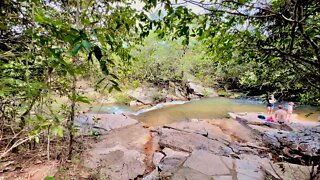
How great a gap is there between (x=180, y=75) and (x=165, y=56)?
2200 mm

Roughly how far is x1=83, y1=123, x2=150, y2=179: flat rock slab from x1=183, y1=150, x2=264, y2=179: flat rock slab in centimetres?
102

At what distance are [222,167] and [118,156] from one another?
2065 millimetres

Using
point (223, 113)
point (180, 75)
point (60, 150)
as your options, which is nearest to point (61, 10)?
point (60, 150)

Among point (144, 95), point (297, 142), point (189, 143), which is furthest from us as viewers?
point (144, 95)

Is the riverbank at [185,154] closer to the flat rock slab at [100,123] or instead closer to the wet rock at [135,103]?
the flat rock slab at [100,123]

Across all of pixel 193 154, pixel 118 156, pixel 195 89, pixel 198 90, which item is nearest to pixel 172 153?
pixel 193 154

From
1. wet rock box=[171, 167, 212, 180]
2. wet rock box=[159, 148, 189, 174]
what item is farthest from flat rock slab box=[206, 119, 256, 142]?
wet rock box=[171, 167, 212, 180]

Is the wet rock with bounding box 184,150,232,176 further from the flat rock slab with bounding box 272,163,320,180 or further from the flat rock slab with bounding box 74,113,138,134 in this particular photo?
the flat rock slab with bounding box 74,113,138,134

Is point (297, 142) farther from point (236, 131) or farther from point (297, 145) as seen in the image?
point (236, 131)

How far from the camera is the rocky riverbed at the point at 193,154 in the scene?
3.29 metres

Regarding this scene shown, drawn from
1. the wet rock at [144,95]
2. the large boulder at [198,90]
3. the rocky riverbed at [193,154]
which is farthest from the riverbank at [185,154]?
the large boulder at [198,90]

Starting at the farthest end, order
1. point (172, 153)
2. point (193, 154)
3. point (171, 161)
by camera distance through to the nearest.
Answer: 1. point (172, 153)
2. point (171, 161)
3. point (193, 154)

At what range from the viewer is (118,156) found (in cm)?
450

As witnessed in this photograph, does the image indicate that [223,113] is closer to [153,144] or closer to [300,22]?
[153,144]
